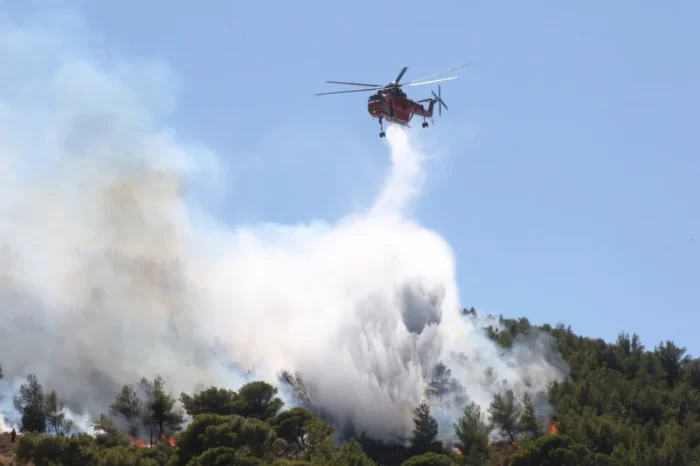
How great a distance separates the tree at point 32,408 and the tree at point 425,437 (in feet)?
168

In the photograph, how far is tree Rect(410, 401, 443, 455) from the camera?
408ft

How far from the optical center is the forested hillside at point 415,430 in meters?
95.0

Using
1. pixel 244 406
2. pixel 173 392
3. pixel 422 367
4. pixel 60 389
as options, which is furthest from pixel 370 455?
pixel 60 389

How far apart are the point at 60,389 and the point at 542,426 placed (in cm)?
8369

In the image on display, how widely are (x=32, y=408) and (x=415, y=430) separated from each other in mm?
53794

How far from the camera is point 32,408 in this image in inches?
5034

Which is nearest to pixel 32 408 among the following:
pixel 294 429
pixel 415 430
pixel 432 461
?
pixel 294 429

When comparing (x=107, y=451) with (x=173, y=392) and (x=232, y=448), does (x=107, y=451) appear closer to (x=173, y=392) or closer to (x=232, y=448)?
(x=232, y=448)

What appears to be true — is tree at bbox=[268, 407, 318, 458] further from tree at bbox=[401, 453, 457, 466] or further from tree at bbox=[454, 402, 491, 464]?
tree at bbox=[454, 402, 491, 464]

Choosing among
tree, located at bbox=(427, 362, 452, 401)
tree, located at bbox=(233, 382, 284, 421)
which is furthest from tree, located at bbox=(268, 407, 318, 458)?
tree, located at bbox=(427, 362, 452, 401)

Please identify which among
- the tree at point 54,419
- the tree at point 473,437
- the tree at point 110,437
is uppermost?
the tree at point 54,419

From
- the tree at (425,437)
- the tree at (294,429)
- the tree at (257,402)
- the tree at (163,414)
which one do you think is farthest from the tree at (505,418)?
the tree at (163,414)

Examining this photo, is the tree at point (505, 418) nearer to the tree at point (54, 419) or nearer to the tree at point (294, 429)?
the tree at point (294, 429)

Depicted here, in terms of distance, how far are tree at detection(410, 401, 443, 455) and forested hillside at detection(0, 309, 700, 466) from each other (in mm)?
166
